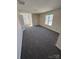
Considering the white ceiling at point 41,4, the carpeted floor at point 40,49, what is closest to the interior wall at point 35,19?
the white ceiling at point 41,4

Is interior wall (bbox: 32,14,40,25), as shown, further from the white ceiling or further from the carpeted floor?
the carpeted floor

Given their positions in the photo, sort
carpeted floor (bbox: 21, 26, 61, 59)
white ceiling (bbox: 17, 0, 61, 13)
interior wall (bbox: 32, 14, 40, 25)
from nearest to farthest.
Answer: carpeted floor (bbox: 21, 26, 61, 59) → white ceiling (bbox: 17, 0, 61, 13) → interior wall (bbox: 32, 14, 40, 25)

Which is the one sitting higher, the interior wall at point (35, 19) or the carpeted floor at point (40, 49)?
the interior wall at point (35, 19)

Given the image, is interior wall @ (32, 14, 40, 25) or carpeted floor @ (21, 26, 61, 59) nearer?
carpeted floor @ (21, 26, 61, 59)

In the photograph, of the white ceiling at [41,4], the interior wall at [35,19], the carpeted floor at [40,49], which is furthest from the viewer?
the interior wall at [35,19]

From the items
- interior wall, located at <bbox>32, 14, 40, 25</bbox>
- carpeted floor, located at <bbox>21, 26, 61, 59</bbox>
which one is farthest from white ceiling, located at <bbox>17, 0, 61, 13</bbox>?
interior wall, located at <bbox>32, 14, 40, 25</bbox>

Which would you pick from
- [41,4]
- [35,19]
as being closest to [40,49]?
[41,4]

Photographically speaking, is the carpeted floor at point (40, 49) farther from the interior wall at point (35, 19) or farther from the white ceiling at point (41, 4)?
the interior wall at point (35, 19)
